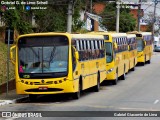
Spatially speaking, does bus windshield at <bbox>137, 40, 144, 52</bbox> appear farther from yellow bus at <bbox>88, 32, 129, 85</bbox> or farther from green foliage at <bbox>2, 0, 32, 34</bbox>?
yellow bus at <bbox>88, 32, 129, 85</bbox>

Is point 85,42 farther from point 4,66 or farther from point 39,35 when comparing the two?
point 4,66

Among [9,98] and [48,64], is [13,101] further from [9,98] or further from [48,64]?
[48,64]

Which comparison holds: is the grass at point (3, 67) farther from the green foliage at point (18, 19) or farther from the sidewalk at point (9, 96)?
the green foliage at point (18, 19)

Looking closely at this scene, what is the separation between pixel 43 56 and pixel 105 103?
309 centimetres

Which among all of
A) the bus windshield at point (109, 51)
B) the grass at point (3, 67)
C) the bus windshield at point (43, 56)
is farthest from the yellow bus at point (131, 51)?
the bus windshield at point (43, 56)

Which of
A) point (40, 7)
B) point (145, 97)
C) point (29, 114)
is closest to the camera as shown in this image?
point (29, 114)

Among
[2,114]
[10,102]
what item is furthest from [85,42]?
[2,114]

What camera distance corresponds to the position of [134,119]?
1477 centimetres

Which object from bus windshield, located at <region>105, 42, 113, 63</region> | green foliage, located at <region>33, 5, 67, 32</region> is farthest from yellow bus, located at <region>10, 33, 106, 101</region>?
green foliage, located at <region>33, 5, 67, 32</region>

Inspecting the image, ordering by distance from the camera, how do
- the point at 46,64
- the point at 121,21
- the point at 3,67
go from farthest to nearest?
the point at 121,21 → the point at 3,67 → the point at 46,64

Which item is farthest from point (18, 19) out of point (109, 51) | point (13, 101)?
point (13, 101)

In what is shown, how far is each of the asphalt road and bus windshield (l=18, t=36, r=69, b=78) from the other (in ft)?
4.11

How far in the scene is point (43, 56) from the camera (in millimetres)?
21062

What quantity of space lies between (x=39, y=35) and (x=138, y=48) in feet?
89.3
